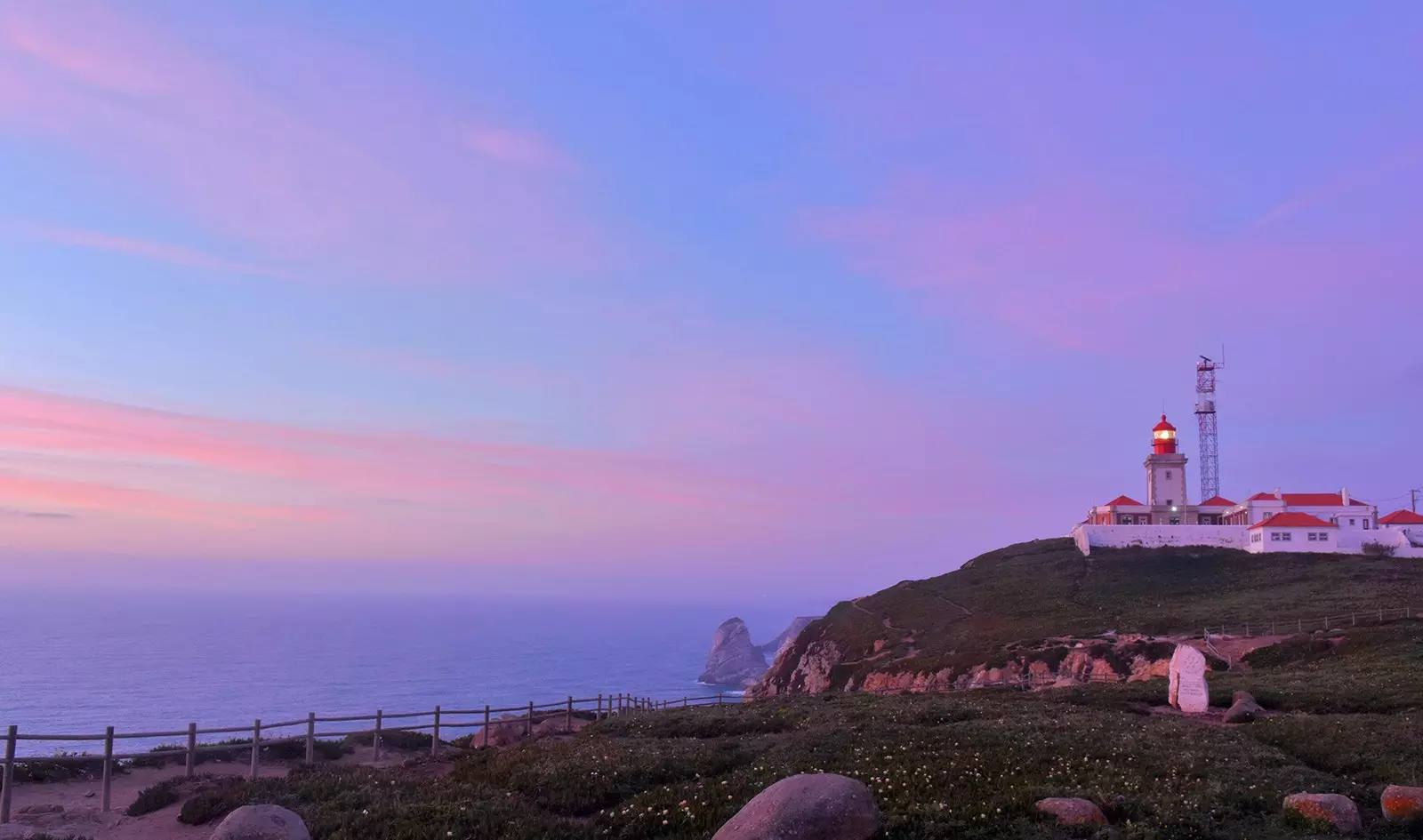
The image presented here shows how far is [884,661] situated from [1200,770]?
188 feet

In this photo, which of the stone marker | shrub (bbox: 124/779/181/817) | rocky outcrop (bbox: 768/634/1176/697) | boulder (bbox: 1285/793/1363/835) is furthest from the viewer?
rocky outcrop (bbox: 768/634/1176/697)

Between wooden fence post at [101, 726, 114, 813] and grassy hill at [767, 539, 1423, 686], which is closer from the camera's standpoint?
wooden fence post at [101, 726, 114, 813]

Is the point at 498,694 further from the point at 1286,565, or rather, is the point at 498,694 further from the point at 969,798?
the point at 969,798

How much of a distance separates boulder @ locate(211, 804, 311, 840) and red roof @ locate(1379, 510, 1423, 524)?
12641cm

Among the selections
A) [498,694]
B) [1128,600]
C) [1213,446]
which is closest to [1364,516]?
[1213,446]

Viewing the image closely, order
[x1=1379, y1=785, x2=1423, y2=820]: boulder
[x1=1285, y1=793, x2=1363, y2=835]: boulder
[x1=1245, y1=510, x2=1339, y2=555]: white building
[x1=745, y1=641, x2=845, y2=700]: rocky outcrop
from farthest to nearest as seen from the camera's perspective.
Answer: [x1=1245, y1=510, x2=1339, y2=555]: white building < [x1=745, y1=641, x2=845, y2=700]: rocky outcrop < [x1=1379, y1=785, x2=1423, y2=820]: boulder < [x1=1285, y1=793, x2=1363, y2=835]: boulder

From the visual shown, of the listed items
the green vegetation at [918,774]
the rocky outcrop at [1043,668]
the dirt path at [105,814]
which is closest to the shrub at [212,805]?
the green vegetation at [918,774]

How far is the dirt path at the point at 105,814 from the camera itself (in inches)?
667

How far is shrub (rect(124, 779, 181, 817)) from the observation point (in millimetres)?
18641

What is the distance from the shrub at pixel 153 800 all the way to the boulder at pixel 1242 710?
3079 centimetres

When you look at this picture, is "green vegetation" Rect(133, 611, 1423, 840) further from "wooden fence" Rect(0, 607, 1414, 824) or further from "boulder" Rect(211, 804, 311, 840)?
"wooden fence" Rect(0, 607, 1414, 824)

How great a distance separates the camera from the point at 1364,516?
10362cm

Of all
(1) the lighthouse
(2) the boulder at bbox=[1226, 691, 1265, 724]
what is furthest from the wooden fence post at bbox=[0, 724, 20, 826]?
(1) the lighthouse

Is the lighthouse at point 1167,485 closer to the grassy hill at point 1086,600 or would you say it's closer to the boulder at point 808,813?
the grassy hill at point 1086,600
